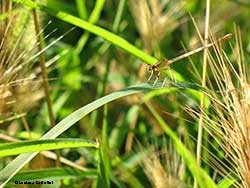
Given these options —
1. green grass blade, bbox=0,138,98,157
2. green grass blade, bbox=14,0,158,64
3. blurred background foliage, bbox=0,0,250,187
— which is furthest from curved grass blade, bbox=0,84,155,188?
blurred background foliage, bbox=0,0,250,187

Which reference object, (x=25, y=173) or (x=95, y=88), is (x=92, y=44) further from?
(x=25, y=173)

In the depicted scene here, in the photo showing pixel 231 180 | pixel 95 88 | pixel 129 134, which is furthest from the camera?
pixel 95 88

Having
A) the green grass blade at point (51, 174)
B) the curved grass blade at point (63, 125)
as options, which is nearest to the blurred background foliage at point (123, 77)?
the green grass blade at point (51, 174)

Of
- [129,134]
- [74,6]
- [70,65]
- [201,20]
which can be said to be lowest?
[129,134]

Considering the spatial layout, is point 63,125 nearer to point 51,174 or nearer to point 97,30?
point 51,174

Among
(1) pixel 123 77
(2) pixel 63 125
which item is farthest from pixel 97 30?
(1) pixel 123 77

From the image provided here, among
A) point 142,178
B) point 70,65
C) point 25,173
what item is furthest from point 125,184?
point 70,65

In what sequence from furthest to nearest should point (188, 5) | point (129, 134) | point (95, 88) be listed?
point (188, 5) < point (95, 88) < point (129, 134)
